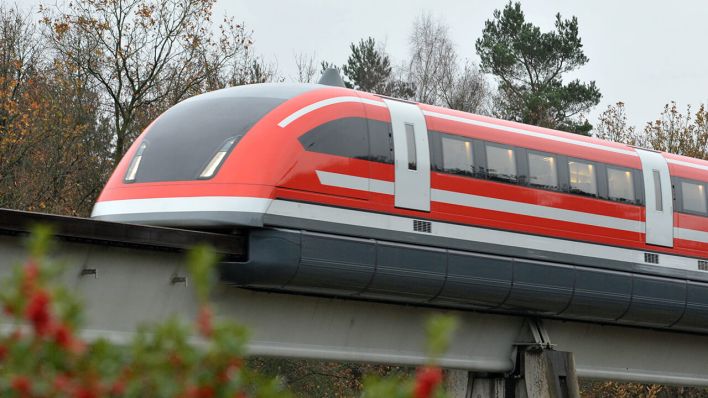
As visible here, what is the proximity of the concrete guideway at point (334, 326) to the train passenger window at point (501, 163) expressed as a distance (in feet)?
6.34

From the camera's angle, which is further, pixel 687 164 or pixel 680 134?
pixel 680 134

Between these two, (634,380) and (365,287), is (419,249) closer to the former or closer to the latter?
(365,287)

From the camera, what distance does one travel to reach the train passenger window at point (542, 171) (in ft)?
44.5

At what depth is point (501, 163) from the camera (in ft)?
43.4

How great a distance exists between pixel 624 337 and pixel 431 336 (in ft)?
47.0

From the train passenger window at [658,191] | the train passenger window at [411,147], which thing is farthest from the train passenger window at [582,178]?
the train passenger window at [411,147]

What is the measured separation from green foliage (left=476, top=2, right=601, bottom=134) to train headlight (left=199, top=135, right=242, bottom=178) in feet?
122

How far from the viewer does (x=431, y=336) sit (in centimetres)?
246

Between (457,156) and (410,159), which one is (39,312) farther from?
(457,156)

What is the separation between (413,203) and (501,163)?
1.69 m

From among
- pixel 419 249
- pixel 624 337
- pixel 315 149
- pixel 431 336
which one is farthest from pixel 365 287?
pixel 431 336

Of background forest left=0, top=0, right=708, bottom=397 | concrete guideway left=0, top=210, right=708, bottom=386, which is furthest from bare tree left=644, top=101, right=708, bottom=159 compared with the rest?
concrete guideway left=0, top=210, right=708, bottom=386

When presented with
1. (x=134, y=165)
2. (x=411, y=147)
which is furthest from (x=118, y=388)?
(x=411, y=147)

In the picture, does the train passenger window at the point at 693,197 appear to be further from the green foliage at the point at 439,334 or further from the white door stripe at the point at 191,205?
the green foliage at the point at 439,334
